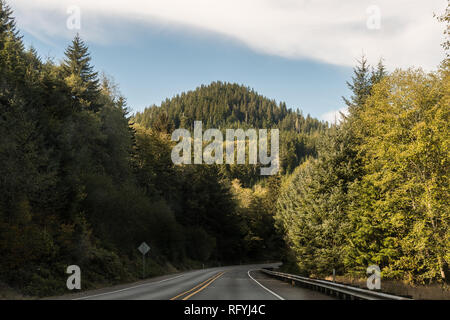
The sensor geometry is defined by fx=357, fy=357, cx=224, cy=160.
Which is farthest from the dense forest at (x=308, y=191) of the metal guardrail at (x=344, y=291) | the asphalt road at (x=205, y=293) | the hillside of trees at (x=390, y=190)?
the metal guardrail at (x=344, y=291)

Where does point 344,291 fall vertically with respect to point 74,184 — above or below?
below

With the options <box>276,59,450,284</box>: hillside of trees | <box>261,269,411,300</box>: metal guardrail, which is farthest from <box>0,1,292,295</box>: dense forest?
<box>276,59,450,284</box>: hillside of trees

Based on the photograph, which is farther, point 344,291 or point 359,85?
point 359,85

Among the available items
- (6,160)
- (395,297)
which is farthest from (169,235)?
(395,297)

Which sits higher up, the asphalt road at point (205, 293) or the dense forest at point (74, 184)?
the dense forest at point (74, 184)

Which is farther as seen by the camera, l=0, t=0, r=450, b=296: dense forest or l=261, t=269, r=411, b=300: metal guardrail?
l=0, t=0, r=450, b=296: dense forest

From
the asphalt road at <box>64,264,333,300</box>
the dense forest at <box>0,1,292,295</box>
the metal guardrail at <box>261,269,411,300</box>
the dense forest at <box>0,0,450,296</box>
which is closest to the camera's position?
the metal guardrail at <box>261,269,411,300</box>

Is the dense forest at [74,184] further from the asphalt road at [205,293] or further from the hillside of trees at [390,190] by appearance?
the hillside of trees at [390,190]

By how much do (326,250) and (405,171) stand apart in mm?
8663

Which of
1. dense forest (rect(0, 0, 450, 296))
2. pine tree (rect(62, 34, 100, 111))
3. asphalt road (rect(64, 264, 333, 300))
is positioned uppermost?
pine tree (rect(62, 34, 100, 111))

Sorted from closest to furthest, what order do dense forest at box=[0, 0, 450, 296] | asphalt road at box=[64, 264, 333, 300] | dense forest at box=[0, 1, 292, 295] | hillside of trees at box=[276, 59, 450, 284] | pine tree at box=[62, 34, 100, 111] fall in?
asphalt road at box=[64, 264, 333, 300], dense forest at box=[0, 1, 292, 295], dense forest at box=[0, 0, 450, 296], hillside of trees at box=[276, 59, 450, 284], pine tree at box=[62, 34, 100, 111]

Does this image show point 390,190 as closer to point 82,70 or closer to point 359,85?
point 359,85

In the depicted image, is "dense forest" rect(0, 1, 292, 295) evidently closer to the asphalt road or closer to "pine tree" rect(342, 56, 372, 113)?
the asphalt road

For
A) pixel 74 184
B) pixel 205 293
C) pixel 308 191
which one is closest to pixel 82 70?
pixel 74 184
